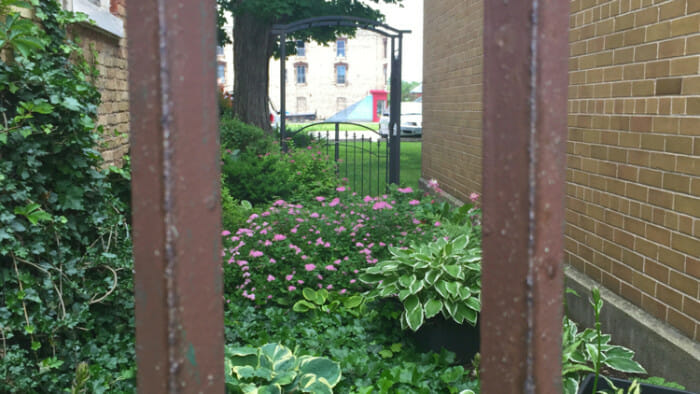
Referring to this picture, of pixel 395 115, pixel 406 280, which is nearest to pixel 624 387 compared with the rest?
pixel 406 280

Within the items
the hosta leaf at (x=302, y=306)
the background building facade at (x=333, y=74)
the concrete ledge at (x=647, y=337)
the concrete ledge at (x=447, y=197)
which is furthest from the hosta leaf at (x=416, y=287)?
the background building facade at (x=333, y=74)

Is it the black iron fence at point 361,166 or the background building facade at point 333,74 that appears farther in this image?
the background building facade at point 333,74

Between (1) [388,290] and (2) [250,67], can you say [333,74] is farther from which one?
(1) [388,290]

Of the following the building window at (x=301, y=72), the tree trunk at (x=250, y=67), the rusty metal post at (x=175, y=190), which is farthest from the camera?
the building window at (x=301, y=72)

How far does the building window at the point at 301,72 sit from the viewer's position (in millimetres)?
48594

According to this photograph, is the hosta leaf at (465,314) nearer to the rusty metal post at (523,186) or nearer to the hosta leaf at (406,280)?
the hosta leaf at (406,280)

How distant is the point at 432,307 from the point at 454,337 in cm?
27

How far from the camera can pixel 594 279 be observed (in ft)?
12.6

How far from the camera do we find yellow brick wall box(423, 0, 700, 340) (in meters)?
2.81

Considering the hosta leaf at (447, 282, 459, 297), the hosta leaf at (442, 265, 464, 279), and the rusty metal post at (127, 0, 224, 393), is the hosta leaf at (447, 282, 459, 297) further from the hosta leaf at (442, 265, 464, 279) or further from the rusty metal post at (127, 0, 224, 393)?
the rusty metal post at (127, 0, 224, 393)

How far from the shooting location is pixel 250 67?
1344 centimetres

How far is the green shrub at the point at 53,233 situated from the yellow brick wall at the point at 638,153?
→ 8.69ft

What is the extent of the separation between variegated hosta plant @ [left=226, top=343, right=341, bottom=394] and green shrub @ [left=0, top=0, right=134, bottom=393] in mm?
494

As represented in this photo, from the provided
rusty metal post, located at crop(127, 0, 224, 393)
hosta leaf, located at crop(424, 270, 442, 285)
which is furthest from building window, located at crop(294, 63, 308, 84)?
rusty metal post, located at crop(127, 0, 224, 393)
